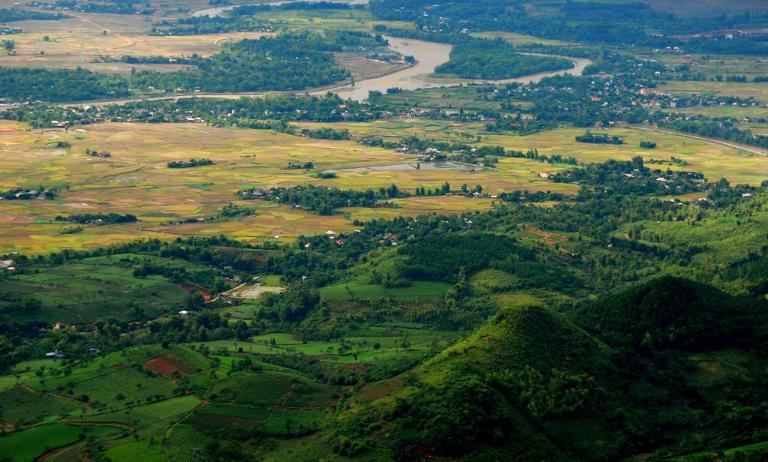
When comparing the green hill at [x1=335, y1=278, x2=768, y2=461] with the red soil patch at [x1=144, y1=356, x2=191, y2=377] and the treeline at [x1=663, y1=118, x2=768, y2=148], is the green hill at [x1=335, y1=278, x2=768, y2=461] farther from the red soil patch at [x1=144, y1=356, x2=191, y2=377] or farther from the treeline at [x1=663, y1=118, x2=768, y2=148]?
the treeline at [x1=663, y1=118, x2=768, y2=148]

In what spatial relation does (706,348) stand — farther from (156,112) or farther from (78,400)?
(156,112)

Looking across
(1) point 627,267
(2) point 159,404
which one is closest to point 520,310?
(2) point 159,404

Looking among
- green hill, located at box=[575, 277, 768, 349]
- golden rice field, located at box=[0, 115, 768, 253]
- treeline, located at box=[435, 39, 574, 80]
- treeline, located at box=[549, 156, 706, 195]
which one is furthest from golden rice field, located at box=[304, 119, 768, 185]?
green hill, located at box=[575, 277, 768, 349]

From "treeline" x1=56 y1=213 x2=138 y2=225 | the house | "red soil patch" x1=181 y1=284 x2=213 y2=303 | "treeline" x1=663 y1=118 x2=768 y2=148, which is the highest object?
"red soil patch" x1=181 y1=284 x2=213 y2=303

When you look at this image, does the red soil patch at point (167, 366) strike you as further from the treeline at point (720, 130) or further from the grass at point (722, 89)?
the grass at point (722, 89)

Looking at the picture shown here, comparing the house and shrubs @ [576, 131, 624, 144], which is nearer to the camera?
shrubs @ [576, 131, 624, 144]

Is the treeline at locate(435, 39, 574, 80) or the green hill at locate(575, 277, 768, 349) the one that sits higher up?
the green hill at locate(575, 277, 768, 349)

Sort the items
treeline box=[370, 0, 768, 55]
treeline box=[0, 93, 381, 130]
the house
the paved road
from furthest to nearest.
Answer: treeline box=[370, 0, 768, 55], the house, treeline box=[0, 93, 381, 130], the paved road
